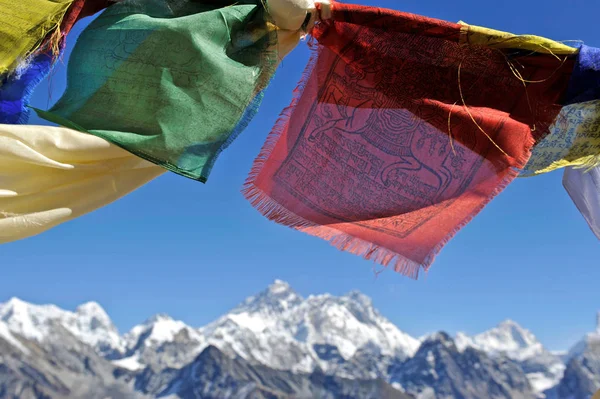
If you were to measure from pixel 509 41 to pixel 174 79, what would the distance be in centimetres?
188

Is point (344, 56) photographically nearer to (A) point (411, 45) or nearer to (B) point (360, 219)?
(A) point (411, 45)

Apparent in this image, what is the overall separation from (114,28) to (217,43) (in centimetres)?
61

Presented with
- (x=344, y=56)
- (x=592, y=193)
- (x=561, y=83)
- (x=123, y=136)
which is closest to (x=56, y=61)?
(x=123, y=136)

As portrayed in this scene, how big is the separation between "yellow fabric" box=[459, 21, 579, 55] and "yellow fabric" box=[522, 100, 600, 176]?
39cm

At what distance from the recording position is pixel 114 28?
430 cm

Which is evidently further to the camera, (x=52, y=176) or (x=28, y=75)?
(x=28, y=75)

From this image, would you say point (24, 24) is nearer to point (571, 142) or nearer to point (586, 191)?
point (571, 142)

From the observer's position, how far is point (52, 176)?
12.5ft

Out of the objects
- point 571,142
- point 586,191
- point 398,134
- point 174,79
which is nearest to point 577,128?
point 571,142

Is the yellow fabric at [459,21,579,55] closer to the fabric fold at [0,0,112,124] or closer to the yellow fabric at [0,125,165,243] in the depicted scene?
the yellow fabric at [0,125,165,243]

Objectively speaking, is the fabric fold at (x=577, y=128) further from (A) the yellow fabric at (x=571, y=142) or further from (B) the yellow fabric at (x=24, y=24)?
(B) the yellow fabric at (x=24, y=24)

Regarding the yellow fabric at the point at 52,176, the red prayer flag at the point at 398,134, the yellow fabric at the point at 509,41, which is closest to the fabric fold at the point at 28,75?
the yellow fabric at the point at 52,176

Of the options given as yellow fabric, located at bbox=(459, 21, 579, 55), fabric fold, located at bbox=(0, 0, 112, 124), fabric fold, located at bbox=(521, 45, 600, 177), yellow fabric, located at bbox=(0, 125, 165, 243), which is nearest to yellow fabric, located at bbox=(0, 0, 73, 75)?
fabric fold, located at bbox=(0, 0, 112, 124)

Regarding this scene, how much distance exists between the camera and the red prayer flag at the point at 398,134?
4348 millimetres
